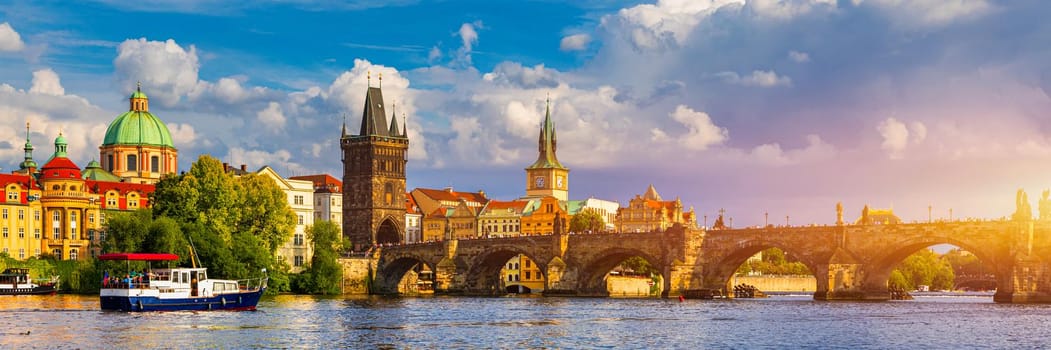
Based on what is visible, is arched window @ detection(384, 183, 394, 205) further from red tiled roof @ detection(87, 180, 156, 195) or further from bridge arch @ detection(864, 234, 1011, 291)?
bridge arch @ detection(864, 234, 1011, 291)

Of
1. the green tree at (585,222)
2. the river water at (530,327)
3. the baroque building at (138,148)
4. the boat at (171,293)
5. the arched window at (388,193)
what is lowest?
the river water at (530,327)

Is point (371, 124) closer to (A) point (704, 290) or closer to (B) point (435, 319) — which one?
(A) point (704, 290)

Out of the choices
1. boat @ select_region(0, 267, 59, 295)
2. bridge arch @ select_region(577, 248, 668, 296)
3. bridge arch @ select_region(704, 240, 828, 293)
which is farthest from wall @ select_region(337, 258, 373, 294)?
bridge arch @ select_region(704, 240, 828, 293)

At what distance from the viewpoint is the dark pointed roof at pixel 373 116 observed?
179500 mm

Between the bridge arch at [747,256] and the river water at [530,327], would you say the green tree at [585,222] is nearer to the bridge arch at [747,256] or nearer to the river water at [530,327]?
the bridge arch at [747,256]

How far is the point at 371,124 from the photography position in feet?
589

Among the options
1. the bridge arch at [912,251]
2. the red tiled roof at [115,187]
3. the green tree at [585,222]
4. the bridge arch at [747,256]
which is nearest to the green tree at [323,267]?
the red tiled roof at [115,187]

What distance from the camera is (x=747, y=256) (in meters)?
126

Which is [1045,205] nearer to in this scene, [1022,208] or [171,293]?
[1022,208]

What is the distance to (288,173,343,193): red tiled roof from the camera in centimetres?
18223

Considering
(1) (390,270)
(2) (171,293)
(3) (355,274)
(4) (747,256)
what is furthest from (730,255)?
(2) (171,293)

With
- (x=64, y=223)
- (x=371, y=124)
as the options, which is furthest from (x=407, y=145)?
(x=64, y=223)

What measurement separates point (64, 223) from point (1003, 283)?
87796mm

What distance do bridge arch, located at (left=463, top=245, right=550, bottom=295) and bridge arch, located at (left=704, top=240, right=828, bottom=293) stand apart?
22560mm
